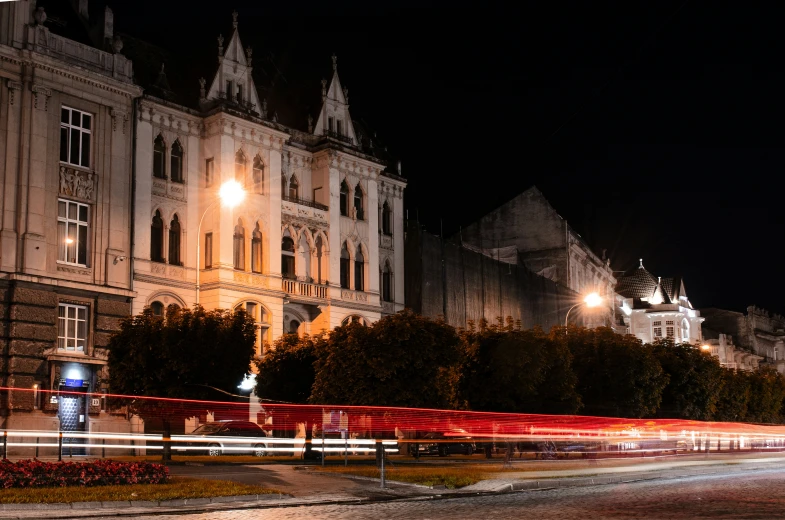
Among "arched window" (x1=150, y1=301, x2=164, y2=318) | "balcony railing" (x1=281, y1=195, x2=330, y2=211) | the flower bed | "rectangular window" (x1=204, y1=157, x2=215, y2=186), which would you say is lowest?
the flower bed

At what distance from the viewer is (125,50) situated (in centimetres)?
4700

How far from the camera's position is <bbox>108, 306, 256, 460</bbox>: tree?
117 feet

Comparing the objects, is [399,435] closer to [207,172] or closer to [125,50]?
[207,172]

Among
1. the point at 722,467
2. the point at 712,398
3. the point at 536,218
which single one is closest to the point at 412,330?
the point at 722,467

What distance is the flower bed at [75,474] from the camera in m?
19.8

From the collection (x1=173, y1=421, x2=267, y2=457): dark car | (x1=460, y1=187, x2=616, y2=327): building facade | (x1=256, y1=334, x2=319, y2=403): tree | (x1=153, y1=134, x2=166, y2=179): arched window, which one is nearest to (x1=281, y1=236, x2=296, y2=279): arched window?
(x1=153, y1=134, x2=166, y2=179): arched window

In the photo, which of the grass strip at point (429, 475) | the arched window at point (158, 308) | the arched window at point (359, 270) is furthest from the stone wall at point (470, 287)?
the grass strip at point (429, 475)

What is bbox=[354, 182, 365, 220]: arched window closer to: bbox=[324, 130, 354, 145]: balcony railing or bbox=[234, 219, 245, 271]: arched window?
bbox=[324, 130, 354, 145]: balcony railing

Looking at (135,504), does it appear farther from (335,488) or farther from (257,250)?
(257,250)

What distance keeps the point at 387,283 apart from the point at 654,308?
65550 millimetres

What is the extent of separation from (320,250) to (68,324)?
1583 centimetres

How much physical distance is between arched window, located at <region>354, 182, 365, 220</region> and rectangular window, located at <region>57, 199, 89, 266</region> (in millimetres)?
17371

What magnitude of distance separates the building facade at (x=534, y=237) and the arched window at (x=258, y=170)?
116 feet

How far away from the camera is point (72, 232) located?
4062cm
